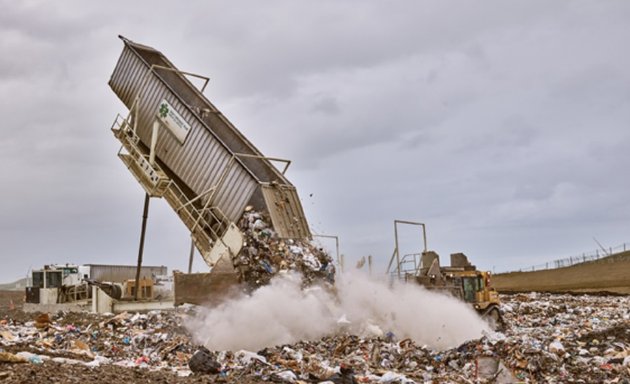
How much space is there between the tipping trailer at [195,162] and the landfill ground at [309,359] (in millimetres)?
1455

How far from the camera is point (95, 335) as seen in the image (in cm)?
1177

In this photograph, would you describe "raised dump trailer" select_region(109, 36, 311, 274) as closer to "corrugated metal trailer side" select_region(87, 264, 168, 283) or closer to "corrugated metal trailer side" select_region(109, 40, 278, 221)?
"corrugated metal trailer side" select_region(109, 40, 278, 221)

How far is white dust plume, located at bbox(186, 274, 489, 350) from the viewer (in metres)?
9.77

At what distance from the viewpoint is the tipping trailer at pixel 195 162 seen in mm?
10992

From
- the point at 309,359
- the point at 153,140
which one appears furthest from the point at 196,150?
the point at 309,359

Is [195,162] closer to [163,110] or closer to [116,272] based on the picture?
[163,110]

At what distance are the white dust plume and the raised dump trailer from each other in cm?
104

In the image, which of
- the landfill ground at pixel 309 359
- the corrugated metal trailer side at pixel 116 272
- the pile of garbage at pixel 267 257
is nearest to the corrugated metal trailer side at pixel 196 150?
the pile of garbage at pixel 267 257

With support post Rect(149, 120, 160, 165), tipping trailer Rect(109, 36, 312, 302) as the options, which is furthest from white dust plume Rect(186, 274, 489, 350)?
support post Rect(149, 120, 160, 165)

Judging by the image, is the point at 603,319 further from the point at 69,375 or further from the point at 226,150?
the point at 69,375

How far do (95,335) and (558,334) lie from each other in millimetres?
7857

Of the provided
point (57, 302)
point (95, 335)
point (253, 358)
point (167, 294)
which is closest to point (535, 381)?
point (253, 358)

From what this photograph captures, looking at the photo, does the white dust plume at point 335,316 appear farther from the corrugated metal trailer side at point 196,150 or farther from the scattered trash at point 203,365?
the scattered trash at point 203,365

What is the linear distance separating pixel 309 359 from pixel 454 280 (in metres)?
5.10
